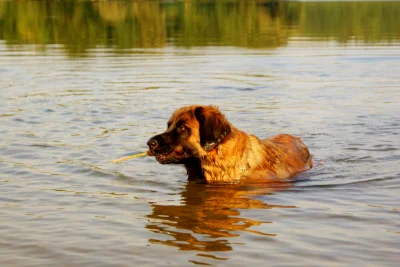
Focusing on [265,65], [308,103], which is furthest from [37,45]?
[308,103]

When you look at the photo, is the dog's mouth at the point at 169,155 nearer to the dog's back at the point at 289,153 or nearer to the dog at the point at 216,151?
the dog at the point at 216,151

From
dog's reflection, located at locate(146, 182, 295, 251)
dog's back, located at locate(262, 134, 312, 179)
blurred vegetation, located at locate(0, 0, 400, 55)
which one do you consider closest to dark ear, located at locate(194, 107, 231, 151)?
dog's reflection, located at locate(146, 182, 295, 251)

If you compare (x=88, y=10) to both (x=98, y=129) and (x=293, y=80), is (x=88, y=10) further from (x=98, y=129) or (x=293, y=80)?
(x=98, y=129)

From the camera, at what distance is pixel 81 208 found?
7.63 m

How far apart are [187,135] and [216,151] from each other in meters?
0.45

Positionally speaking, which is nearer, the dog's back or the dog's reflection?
the dog's reflection

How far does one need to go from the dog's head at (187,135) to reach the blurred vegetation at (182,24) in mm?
16592

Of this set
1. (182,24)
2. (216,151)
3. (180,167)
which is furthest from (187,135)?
(182,24)

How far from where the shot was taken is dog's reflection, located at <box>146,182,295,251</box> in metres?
6.46

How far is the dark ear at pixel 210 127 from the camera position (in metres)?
8.00

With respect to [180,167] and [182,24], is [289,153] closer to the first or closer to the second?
[180,167]

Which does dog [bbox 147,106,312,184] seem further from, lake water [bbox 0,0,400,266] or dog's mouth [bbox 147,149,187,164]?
lake water [bbox 0,0,400,266]

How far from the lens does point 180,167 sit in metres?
10.1

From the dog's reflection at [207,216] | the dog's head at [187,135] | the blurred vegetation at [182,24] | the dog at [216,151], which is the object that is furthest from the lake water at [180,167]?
the dog's head at [187,135]
